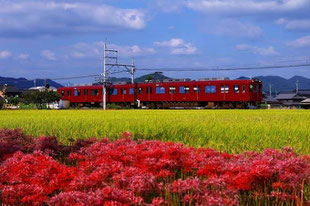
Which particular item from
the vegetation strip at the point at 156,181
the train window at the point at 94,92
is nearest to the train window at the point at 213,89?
the train window at the point at 94,92

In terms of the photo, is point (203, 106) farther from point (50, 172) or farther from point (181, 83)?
point (50, 172)

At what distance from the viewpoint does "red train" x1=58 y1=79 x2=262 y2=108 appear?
1289 inches

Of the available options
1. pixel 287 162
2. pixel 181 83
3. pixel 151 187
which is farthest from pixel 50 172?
pixel 181 83

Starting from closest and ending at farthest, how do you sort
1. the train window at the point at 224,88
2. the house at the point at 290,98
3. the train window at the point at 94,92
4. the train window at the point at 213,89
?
the train window at the point at 224,88 < the train window at the point at 213,89 < the train window at the point at 94,92 < the house at the point at 290,98

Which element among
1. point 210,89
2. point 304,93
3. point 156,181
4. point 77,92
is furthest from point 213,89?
point 304,93

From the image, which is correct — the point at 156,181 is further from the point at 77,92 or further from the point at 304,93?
the point at 304,93

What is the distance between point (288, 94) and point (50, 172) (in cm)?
8383

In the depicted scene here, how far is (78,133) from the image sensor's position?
823cm

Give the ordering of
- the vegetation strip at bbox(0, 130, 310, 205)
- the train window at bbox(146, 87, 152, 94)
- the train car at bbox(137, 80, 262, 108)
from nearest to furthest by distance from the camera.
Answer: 1. the vegetation strip at bbox(0, 130, 310, 205)
2. the train car at bbox(137, 80, 262, 108)
3. the train window at bbox(146, 87, 152, 94)

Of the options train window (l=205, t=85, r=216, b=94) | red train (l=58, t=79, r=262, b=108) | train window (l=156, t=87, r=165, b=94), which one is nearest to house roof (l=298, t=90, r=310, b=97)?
red train (l=58, t=79, r=262, b=108)

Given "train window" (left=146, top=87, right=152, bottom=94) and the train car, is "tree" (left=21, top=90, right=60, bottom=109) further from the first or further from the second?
"train window" (left=146, top=87, right=152, bottom=94)

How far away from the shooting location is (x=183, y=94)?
35500mm

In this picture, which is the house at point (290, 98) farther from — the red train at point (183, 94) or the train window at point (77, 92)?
the train window at point (77, 92)

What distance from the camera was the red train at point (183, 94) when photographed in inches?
1289
